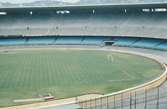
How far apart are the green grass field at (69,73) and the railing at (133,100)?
256 centimetres

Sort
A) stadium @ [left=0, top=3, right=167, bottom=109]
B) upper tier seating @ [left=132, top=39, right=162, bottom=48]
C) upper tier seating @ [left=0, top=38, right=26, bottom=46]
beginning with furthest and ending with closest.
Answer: upper tier seating @ [left=0, top=38, right=26, bottom=46] < upper tier seating @ [left=132, top=39, right=162, bottom=48] < stadium @ [left=0, top=3, right=167, bottom=109]

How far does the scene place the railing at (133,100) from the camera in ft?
76.5

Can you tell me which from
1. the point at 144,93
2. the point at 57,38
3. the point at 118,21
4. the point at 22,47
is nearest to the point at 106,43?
the point at 118,21

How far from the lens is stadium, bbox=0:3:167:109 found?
27.5m

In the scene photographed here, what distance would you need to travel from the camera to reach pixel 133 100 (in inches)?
1000

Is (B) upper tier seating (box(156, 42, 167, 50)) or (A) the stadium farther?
(B) upper tier seating (box(156, 42, 167, 50))

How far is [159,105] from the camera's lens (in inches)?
880

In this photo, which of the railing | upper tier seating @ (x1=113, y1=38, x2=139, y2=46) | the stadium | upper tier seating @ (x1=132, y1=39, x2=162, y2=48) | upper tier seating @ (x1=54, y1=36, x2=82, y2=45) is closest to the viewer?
the railing

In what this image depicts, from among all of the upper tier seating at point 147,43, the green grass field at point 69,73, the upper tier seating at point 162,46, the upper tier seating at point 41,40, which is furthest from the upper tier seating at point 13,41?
the upper tier seating at point 162,46

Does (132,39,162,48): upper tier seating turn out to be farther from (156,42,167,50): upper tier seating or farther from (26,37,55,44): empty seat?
(26,37,55,44): empty seat

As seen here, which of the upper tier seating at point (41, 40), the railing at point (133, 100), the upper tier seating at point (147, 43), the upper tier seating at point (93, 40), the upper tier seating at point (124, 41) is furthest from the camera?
the upper tier seating at point (41, 40)

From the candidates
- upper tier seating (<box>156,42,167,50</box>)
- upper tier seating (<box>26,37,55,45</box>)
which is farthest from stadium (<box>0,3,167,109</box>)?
upper tier seating (<box>156,42,167,50</box>)

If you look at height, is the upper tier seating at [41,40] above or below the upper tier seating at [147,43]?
below

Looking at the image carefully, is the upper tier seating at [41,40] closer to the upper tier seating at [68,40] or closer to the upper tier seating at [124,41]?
the upper tier seating at [68,40]
